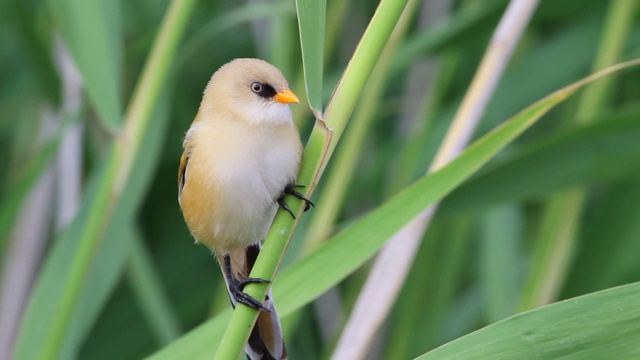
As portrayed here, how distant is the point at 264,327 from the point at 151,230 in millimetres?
1163

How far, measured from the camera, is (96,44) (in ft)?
4.50

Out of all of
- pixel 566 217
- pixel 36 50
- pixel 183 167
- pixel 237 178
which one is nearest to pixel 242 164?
pixel 237 178

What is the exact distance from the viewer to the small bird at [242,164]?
3.72 feet

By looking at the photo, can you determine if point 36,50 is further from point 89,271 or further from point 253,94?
point 253,94

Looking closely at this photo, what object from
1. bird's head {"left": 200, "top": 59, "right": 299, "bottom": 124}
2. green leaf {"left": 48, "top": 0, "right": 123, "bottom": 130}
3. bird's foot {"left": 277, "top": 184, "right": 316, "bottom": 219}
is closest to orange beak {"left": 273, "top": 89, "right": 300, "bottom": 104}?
bird's head {"left": 200, "top": 59, "right": 299, "bottom": 124}

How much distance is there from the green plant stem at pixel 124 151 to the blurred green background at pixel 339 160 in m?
0.03

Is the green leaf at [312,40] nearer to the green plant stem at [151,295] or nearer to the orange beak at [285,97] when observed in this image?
the orange beak at [285,97]

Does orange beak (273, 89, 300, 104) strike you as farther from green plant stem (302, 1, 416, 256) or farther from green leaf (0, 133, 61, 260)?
green leaf (0, 133, 61, 260)

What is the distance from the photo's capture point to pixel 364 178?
206 centimetres

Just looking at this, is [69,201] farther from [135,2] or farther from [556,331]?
[556,331]

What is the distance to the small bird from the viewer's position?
3.72 ft

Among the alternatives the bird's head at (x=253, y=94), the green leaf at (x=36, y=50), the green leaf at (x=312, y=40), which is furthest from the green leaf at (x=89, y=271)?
the green leaf at (x=312, y=40)

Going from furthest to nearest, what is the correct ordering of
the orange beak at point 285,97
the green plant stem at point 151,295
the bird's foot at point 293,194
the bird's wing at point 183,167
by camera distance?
the green plant stem at point 151,295 < the bird's wing at point 183,167 < the orange beak at point 285,97 < the bird's foot at point 293,194

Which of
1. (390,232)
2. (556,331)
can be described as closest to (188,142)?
(390,232)
